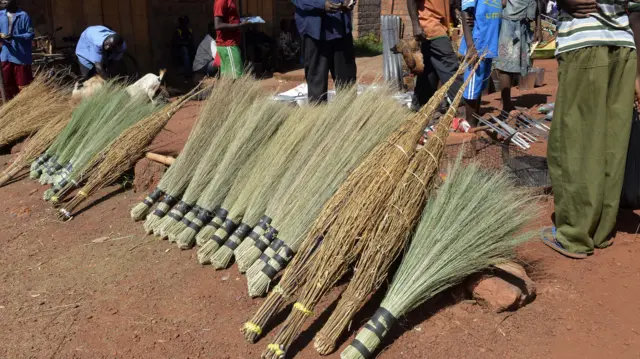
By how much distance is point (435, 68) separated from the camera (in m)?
5.01

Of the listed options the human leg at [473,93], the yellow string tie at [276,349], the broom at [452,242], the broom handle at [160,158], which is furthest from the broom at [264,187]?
the human leg at [473,93]

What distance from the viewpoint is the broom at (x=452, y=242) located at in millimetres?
2441

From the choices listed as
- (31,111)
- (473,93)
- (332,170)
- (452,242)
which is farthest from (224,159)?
(31,111)

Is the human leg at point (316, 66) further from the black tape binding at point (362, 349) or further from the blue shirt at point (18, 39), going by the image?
the blue shirt at point (18, 39)

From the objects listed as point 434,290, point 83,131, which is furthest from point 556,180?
point 83,131

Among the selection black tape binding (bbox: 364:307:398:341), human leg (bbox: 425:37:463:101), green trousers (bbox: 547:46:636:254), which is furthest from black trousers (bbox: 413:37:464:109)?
black tape binding (bbox: 364:307:398:341)

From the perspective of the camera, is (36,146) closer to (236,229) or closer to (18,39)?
(18,39)

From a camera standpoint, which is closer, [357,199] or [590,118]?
[357,199]

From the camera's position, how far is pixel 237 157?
12.1 feet

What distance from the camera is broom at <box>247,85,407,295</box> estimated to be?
2.89 metres

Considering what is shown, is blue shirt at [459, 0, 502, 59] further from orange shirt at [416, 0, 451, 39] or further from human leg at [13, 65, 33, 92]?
human leg at [13, 65, 33, 92]

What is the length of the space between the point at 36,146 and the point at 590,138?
462 cm

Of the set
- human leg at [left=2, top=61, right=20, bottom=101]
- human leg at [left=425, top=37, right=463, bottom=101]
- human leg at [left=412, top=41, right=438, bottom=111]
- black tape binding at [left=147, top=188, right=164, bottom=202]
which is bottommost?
black tape binding at [left=147, top=188, right=164, bottom=202]

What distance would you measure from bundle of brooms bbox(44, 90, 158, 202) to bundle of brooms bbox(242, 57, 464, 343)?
2625 mm
